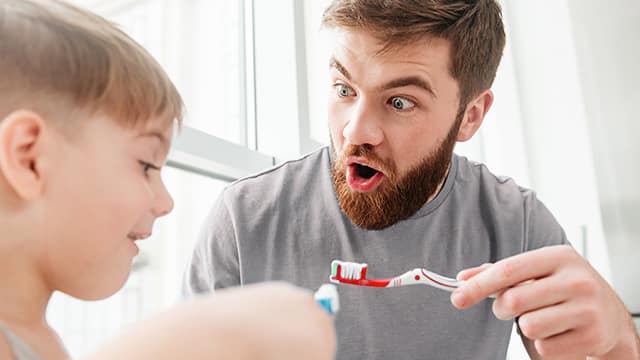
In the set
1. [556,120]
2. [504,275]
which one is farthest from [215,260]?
[556,120]

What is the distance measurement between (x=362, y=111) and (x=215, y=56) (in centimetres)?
74

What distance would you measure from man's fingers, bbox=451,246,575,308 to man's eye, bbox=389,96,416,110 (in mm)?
399

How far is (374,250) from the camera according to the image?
1.09 meters

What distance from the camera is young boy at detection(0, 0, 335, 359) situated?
559 mm

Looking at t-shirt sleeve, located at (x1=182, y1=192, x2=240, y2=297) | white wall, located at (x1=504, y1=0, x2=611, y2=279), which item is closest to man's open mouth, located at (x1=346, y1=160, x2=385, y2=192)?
t-shirt sleeve, located at (x1=182, y1=192, x2=240, y2=297)

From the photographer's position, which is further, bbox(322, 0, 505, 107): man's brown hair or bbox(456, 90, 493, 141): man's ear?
bbox(456, 90, 493, 141): man's ear

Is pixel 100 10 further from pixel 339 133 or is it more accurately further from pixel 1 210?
pixel 1 210

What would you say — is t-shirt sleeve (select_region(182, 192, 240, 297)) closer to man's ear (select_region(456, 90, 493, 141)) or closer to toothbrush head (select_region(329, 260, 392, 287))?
toothbrush head (select_region(329, 260, 392, 287))

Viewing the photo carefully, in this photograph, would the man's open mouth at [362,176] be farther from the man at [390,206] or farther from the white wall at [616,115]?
the white wall at [616,115]

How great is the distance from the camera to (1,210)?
56 centimetres

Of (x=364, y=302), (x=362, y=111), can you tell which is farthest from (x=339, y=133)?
(x=364, y=302)

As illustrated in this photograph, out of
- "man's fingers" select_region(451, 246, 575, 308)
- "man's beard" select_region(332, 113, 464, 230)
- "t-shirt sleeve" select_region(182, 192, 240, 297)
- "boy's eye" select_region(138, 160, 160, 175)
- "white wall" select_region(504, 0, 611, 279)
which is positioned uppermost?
"white wall" select_region(504, 0, 611, 279)

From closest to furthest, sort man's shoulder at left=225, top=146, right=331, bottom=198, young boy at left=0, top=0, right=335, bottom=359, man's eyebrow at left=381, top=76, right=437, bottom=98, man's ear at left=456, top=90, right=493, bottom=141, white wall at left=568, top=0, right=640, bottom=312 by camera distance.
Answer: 1. young boy at left=0, top=0, right=335, bottom=359
2. man's eyebrow at left=381, top=76, right=437, bottom=98
3. man's shoulder at left=225, top=146, right=331, bottom=198
4. man's ear at left=456, top=90, right=493, bottom=141
5. white wall at left=568, top=0, right=640, bottom=312

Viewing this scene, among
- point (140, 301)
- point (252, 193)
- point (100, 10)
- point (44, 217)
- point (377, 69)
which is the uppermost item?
point (100, 10)
